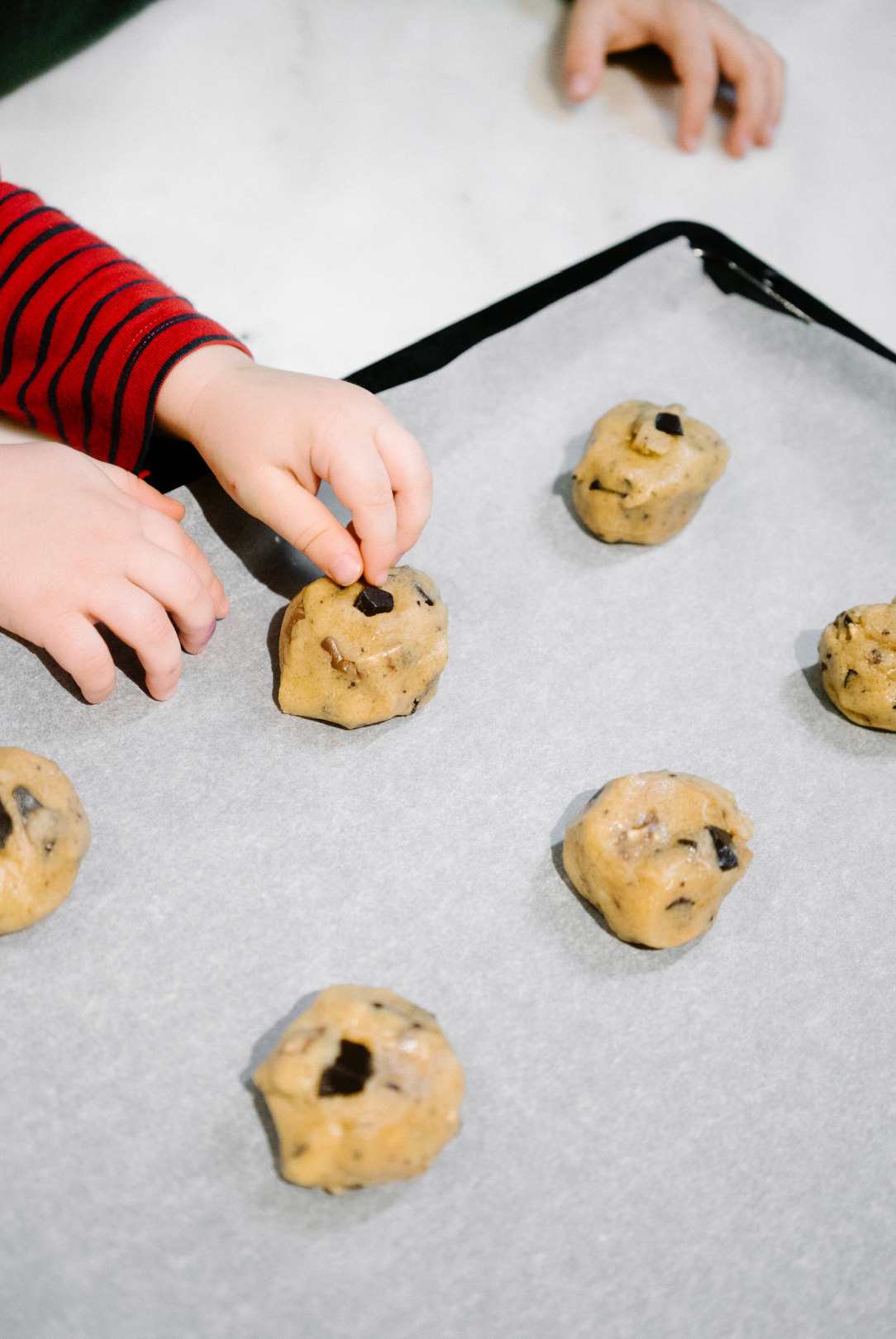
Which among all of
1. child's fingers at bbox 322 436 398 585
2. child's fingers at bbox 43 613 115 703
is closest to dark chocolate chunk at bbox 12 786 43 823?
child's fingers at bbox 43 613 115 703

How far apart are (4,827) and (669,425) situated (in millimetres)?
760

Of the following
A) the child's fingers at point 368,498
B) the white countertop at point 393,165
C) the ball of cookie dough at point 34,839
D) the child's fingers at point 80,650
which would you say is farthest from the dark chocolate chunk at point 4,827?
the white countertop at point 393,165

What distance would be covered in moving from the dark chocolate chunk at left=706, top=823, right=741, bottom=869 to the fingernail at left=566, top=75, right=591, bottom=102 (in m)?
1.25

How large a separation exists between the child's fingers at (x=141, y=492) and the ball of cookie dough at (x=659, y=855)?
0.52 meters

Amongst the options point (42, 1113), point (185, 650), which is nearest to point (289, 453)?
point (185, 650)

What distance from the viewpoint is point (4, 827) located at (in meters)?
0.78

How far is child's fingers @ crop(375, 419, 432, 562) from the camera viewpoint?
93cm

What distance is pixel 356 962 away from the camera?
0.84 meters

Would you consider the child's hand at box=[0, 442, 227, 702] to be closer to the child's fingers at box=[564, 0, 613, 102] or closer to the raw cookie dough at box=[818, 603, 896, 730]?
the raw cookie dough at box=[818, 603, 896, 730]

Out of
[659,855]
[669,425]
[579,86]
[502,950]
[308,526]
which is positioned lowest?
[502,950]

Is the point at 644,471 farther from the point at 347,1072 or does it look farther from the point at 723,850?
the point at 347,1072

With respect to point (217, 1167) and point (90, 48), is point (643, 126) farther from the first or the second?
point (217, 1167)

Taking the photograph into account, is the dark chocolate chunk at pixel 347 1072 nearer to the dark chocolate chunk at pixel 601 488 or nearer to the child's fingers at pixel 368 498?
the child's fingers at pixel 368 498

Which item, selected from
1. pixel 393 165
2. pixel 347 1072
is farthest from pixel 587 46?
pixel 347 1072
